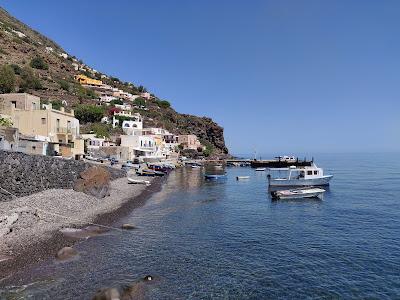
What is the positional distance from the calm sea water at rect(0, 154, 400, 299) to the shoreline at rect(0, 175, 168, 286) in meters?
1.05

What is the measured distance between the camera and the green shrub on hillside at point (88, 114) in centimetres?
10756

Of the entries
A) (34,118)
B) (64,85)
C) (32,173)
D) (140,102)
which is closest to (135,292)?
(32,173)

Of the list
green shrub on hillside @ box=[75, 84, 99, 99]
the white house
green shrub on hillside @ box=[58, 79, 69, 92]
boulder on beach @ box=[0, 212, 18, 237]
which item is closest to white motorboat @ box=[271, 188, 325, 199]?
boulder on beach @ box=[0, 212, 18, 237]

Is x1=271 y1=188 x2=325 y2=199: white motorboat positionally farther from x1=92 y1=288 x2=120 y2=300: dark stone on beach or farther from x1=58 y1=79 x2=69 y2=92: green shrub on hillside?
x1=58 y1=79 x2=69 y2=92: green shrub on hillside

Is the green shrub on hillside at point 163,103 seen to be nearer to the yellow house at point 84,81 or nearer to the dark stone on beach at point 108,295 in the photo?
the yellow house at point 84,81

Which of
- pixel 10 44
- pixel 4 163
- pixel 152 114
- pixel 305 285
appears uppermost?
pixel 10 44

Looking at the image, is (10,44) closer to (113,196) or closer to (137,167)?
(137,167)

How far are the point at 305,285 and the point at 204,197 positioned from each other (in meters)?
30.9

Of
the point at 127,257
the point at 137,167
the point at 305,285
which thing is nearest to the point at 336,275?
the point at 305,285

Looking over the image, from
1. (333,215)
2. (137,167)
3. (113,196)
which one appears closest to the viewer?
(333,215)

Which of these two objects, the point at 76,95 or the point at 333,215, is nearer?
the point at 333,215

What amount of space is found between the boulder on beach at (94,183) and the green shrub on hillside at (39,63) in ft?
332

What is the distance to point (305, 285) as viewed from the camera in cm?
1811

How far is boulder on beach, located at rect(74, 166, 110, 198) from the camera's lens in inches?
1512
